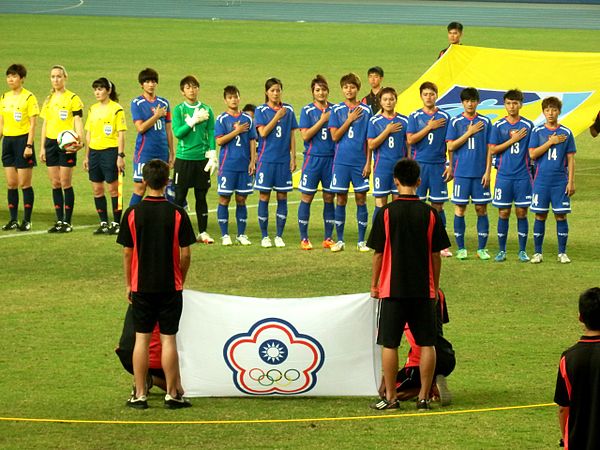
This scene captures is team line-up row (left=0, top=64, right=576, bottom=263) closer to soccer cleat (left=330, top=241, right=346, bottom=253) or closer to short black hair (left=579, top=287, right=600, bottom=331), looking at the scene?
soccer cleat (left=330, top=241, right=346, bottom=253)

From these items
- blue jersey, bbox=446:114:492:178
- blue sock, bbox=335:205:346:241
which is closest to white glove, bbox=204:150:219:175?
blue sock, bbox=335:205:346:241

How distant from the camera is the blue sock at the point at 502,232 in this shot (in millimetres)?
15344

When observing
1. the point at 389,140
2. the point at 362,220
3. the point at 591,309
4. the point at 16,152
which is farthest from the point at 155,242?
the point at 16,152

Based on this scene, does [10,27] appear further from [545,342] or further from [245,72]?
[545,342]

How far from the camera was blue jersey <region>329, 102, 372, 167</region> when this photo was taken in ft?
52.4

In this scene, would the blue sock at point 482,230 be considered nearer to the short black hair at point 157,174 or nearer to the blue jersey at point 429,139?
the blue jersey at point 429,139

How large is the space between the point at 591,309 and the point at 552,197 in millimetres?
8362

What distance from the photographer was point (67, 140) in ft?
54.6

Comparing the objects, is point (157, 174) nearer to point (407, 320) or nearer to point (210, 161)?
point (407, 320)

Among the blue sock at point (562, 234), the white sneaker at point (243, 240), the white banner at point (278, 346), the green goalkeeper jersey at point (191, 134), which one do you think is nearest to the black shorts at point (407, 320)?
the white banner at point (278, 346)

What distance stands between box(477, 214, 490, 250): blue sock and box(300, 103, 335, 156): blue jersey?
1997mm

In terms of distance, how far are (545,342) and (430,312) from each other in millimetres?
2457

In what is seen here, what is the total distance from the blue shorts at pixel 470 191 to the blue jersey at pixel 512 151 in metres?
0.29

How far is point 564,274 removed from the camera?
48.3 ft
